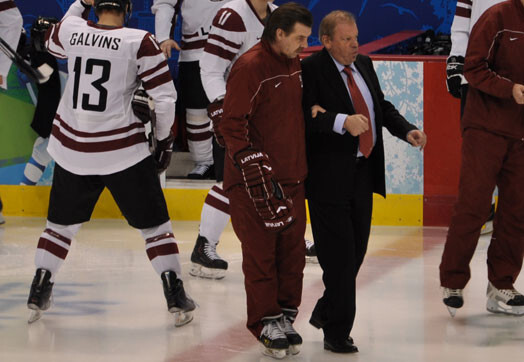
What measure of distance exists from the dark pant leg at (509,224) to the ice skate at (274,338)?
1.15m

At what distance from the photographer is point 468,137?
4.12 metres

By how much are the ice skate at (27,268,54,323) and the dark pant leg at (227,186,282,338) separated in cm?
101

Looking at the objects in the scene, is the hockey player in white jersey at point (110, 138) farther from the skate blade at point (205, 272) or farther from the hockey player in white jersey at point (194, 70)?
the hockey player in white jersey at point (194, 70)

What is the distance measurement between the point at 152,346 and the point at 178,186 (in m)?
2.99

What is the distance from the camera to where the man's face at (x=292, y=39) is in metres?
3.45

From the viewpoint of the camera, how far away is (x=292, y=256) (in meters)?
3.64

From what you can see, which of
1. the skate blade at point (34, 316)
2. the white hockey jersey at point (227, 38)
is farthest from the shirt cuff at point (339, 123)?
the skate blade at point (34, 316)

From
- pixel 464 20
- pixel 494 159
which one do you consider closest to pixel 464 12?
pixel 464 20

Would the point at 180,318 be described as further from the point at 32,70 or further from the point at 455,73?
the point at 455,73

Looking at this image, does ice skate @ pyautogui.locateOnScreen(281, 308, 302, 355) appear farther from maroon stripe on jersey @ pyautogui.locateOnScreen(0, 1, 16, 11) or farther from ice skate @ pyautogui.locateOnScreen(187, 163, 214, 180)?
ice skate @ pyautogui.locateOnScreen(187, 163, 214, 180)

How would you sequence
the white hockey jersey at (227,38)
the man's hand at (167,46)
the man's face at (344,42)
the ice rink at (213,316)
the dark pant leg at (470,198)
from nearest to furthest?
1. the man's face at (344,42)
2. the ice rink at (213,316)
3. the dark pant leg at (470,198)
4. the white hockey jersey at (227,38)
5. the man's hand at (167,46)

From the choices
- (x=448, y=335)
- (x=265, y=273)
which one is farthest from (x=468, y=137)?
(x=265, y=273)

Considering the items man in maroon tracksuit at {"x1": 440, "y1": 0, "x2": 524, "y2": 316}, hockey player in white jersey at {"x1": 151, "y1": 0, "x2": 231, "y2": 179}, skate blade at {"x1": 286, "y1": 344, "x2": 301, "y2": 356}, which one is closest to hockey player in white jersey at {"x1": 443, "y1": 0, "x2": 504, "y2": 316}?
man in maroon tracksuit at {"x1": 440, "y1": 0, "x2": 524, "y2": 316}

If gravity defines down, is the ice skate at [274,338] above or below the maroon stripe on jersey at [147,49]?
below
